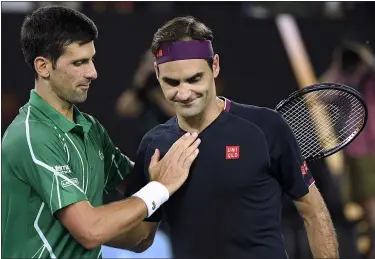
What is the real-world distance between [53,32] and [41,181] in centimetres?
60

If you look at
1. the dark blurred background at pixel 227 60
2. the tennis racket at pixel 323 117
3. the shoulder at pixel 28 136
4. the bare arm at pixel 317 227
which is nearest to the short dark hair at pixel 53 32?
the shoulder at pixel 28 136

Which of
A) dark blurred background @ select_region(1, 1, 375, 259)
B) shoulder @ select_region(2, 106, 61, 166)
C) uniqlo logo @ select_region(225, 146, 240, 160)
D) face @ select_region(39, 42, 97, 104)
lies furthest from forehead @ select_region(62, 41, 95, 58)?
dark blurred background @ select_region(1, 1, 375, 259)

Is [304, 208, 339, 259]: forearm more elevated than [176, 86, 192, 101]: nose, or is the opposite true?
[176, 86, 192, 101]: nose

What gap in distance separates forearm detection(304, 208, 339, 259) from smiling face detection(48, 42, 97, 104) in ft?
3.52

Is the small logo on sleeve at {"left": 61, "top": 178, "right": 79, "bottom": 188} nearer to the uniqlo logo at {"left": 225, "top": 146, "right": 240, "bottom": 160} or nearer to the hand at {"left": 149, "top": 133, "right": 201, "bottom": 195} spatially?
the hand at {"left": 149, "top": 133, "right": 201, "bottom": 195}

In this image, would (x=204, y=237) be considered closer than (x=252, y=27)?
Yes

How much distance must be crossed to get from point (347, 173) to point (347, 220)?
392 millimetres

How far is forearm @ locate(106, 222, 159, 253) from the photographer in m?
3.64

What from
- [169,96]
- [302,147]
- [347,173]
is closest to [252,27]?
[347,173]

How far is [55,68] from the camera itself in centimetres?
336

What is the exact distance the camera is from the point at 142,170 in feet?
11.5

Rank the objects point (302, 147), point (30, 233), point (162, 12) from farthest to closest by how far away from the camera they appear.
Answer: point (162, 12)
point (302, 147)
point (30, 233)

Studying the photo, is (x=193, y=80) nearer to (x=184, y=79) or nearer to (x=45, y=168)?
(x=184, y=79)

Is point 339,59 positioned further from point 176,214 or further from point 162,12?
point 176,214
